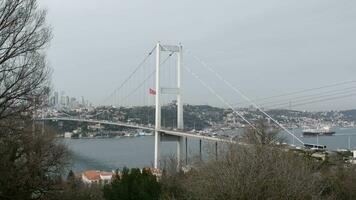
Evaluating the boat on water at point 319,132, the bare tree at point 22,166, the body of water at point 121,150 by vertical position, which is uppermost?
the boat on water at point 319,132

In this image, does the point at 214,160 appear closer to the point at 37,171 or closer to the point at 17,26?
the point at 37,171

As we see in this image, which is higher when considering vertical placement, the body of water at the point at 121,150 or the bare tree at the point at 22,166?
the bare tree at the point at 22,166

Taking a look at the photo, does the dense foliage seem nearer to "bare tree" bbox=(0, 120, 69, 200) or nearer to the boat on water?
"bare tree" bbox=(0, 120, 69, 200)

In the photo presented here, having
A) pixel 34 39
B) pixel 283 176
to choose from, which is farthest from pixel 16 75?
pixel 283 176

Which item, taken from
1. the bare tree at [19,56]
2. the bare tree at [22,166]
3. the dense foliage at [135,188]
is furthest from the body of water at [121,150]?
the bare tree at [19,56]

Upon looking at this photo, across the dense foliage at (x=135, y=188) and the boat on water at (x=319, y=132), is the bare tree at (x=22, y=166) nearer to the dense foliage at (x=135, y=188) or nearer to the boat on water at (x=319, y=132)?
the dense foliage at (x=135, y=188)

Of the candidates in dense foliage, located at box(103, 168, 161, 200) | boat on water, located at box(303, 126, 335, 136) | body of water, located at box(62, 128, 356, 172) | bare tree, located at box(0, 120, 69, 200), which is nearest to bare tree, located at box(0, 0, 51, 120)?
bare tree, located at box(0, 120, 69, 200)
